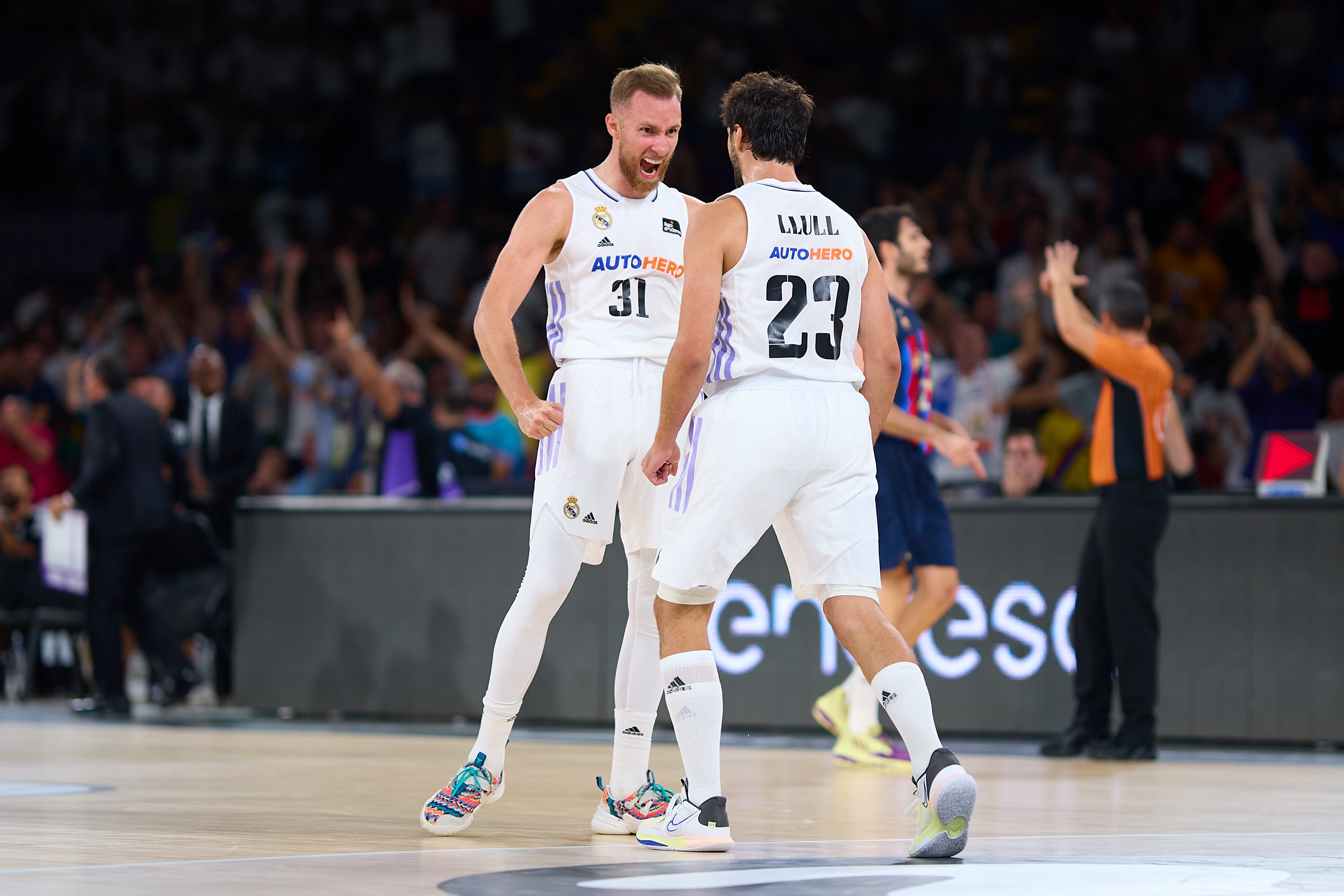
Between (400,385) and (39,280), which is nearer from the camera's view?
(400,385)

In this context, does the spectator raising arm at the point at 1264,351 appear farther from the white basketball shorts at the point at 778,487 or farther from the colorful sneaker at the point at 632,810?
the colorful sneaker at the point at 632,810

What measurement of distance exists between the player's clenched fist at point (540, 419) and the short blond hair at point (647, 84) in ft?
3.31

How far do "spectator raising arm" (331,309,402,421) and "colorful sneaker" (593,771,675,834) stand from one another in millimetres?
6262

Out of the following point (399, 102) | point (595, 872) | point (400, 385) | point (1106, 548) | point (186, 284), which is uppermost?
point (399, 102)

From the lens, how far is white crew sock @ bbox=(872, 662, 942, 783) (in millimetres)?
4844

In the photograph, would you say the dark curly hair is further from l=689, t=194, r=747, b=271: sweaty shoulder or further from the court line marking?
the court line marking

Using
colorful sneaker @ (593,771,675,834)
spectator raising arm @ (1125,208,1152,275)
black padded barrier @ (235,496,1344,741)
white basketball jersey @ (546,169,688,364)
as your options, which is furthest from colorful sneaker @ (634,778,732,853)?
spectator raising arm @ (1125,208,1152,275)

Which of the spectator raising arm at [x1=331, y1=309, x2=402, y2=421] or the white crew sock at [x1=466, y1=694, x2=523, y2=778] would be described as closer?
the white crew sock at [x1=466, y1=694, x2=523, y2=778]

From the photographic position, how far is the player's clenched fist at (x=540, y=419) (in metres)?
5.28

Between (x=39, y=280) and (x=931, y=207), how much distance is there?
10.4 meters

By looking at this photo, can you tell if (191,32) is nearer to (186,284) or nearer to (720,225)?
(186,284)

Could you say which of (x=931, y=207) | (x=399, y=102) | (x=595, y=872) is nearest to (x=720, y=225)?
(x=595, y=872)

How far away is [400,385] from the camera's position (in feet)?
39.8

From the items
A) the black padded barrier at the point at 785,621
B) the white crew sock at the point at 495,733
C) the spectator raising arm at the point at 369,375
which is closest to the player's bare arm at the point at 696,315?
the white crew sock at the point at 495,733
